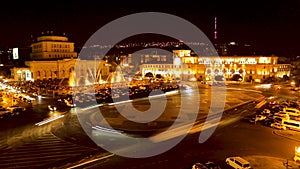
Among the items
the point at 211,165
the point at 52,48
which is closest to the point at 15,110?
the point at 211,165

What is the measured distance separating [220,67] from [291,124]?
39746 mm

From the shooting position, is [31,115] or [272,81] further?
[272,81]

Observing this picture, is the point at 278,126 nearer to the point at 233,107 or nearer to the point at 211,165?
the point at 233,107

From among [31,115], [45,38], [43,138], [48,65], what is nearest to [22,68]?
[48,65]

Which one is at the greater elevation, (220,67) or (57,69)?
(220,67)

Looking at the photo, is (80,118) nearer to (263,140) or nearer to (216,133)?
(216,133)

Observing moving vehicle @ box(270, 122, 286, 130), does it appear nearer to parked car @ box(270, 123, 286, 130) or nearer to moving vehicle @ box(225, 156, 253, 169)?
parked car @ box(270, 123, 286, 130)

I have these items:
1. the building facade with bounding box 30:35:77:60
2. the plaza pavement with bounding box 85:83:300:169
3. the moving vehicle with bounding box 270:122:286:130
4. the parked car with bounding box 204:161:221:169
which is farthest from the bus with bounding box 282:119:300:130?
the building facade with bounding box 30:35:77:60

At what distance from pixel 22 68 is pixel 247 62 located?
42.2 meters

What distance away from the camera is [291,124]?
59.5 ft

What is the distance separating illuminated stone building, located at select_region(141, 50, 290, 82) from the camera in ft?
170

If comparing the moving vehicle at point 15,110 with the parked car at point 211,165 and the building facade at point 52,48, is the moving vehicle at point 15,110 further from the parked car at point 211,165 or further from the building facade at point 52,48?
the building facade at point 52,48

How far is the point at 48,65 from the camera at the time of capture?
50875 mm

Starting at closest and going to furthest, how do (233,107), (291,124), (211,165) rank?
(211,165), (291,124), (233,107)
